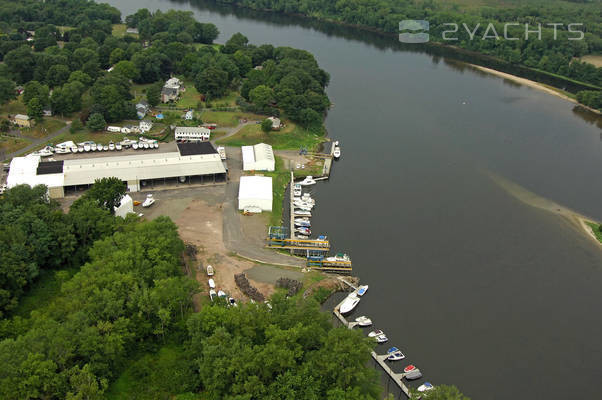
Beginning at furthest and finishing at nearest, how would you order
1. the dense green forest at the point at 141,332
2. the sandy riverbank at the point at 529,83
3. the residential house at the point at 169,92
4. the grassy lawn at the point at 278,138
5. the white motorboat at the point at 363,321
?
the sandy riverbank at the point at 529,83 → the residential house at the point at 169,92 → the grassy lawn at the point at 278,138 → the white motorboat at the point at 363,321 → the dense green forest at the point at 141,332

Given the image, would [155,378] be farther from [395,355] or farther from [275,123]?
[275,123]

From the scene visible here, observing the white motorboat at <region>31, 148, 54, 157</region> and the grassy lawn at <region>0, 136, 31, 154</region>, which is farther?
the grassy lawn at <region>0, 136, 31, 154</region>

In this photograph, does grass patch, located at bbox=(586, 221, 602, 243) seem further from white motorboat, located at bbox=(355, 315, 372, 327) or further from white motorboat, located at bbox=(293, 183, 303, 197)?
white motorboat, located at bbox=(293, 183, 303, 197)

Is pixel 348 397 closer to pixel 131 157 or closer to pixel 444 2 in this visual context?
pixel 131 157

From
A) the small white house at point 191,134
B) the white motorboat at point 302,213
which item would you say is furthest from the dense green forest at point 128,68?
the white motorboat at point 302,213

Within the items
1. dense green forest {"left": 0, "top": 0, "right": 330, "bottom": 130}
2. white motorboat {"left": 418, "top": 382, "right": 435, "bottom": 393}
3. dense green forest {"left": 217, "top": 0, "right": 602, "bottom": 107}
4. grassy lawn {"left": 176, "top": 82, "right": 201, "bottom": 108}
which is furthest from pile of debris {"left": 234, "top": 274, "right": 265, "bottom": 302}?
dense green forest {"left": 217, "top": 0, "right": 602, "bottom": 107}

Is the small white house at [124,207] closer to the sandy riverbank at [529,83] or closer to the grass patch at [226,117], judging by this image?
the grass patch at [226,117]

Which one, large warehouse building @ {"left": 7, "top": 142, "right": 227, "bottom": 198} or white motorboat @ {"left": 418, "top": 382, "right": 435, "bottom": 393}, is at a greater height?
large warehouse building @ {"left": 7, "top": 142, "right": 227, "bottom": 198}
